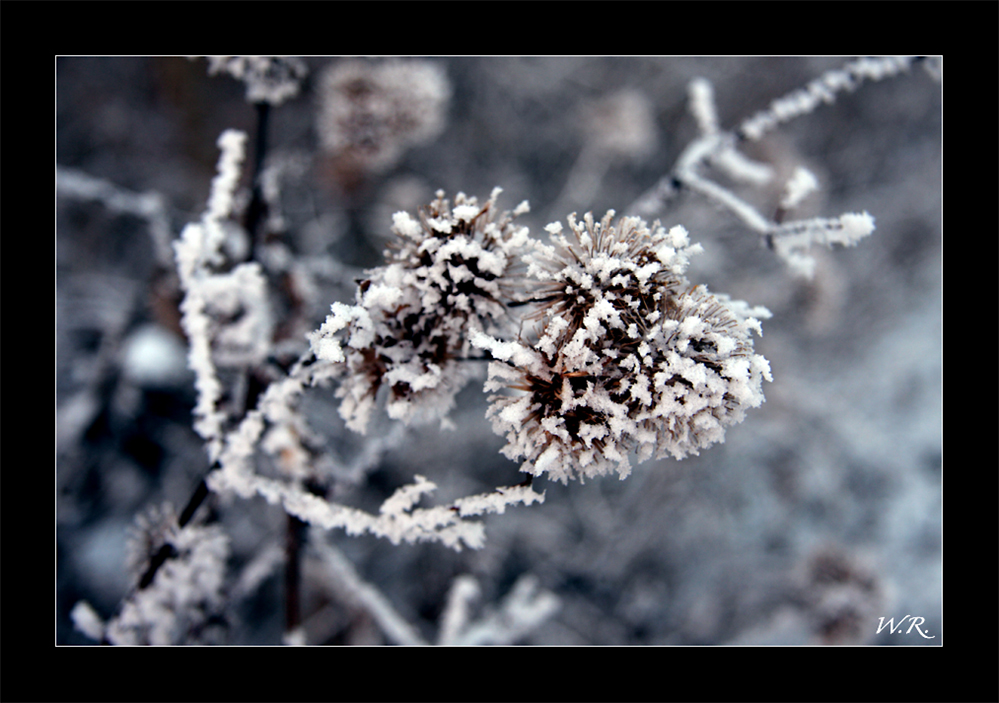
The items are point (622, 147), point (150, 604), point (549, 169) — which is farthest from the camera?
point (549, 169)

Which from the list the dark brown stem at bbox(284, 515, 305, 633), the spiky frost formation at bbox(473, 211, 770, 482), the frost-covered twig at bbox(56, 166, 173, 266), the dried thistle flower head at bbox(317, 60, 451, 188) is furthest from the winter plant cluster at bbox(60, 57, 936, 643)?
the dried thistle flower head at bbox(317, 60, 451, 188)

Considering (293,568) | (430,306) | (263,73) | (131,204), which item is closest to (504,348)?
(430,306)

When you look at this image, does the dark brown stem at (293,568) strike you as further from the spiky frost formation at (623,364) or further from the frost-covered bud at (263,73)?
the frost-covered bud at (263,73)

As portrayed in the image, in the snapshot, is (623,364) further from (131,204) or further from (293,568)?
(131,204)

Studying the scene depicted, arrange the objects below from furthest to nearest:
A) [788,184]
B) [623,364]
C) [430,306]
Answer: [788,184] < [430,306] < [623,364]
